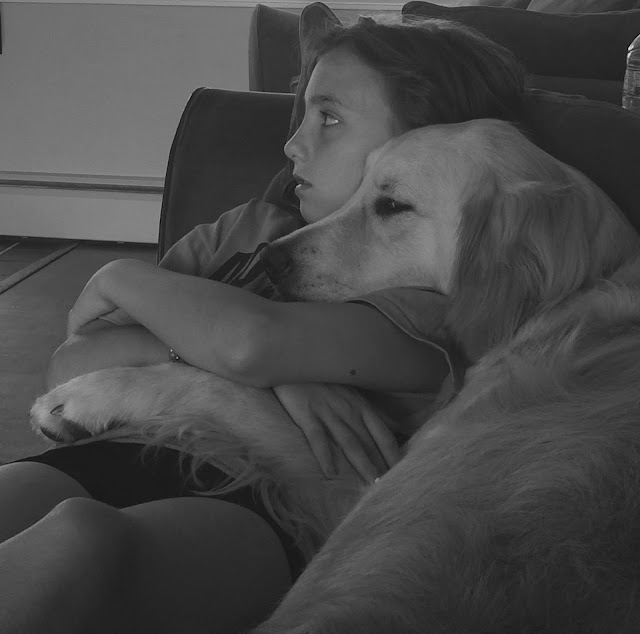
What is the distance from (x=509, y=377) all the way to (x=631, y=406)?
173 mm

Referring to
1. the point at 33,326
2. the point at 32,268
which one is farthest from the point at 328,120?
the point at 32,268

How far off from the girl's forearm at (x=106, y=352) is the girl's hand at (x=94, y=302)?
3 centimetres

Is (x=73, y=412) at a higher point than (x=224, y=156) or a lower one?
lower

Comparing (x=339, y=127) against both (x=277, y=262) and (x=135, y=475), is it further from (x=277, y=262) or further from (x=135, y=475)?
(x=135, y=475)

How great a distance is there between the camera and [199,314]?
1.14 metres

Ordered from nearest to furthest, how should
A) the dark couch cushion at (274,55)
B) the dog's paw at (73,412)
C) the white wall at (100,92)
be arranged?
the dog's paw at (73,412)
the dark couch cushion at (274,55)
the white wall at (100,92)

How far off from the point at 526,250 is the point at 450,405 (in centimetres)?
25

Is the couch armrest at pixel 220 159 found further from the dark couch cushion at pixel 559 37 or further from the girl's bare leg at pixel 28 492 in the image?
the girl's bare leg at pixel 28 492

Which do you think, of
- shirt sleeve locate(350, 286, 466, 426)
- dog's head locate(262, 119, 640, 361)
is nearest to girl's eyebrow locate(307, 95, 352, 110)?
dog's head locate(262, 119, 640, 361)

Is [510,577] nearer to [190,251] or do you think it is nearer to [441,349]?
[441,349]

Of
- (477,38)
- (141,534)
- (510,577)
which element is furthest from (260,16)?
(510,577)

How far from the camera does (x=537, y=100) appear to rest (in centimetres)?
141

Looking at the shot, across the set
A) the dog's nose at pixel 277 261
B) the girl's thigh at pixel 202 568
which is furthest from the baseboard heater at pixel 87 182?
the girl's thigh at pixel 202 568

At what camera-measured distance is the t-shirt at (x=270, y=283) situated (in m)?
1.10
